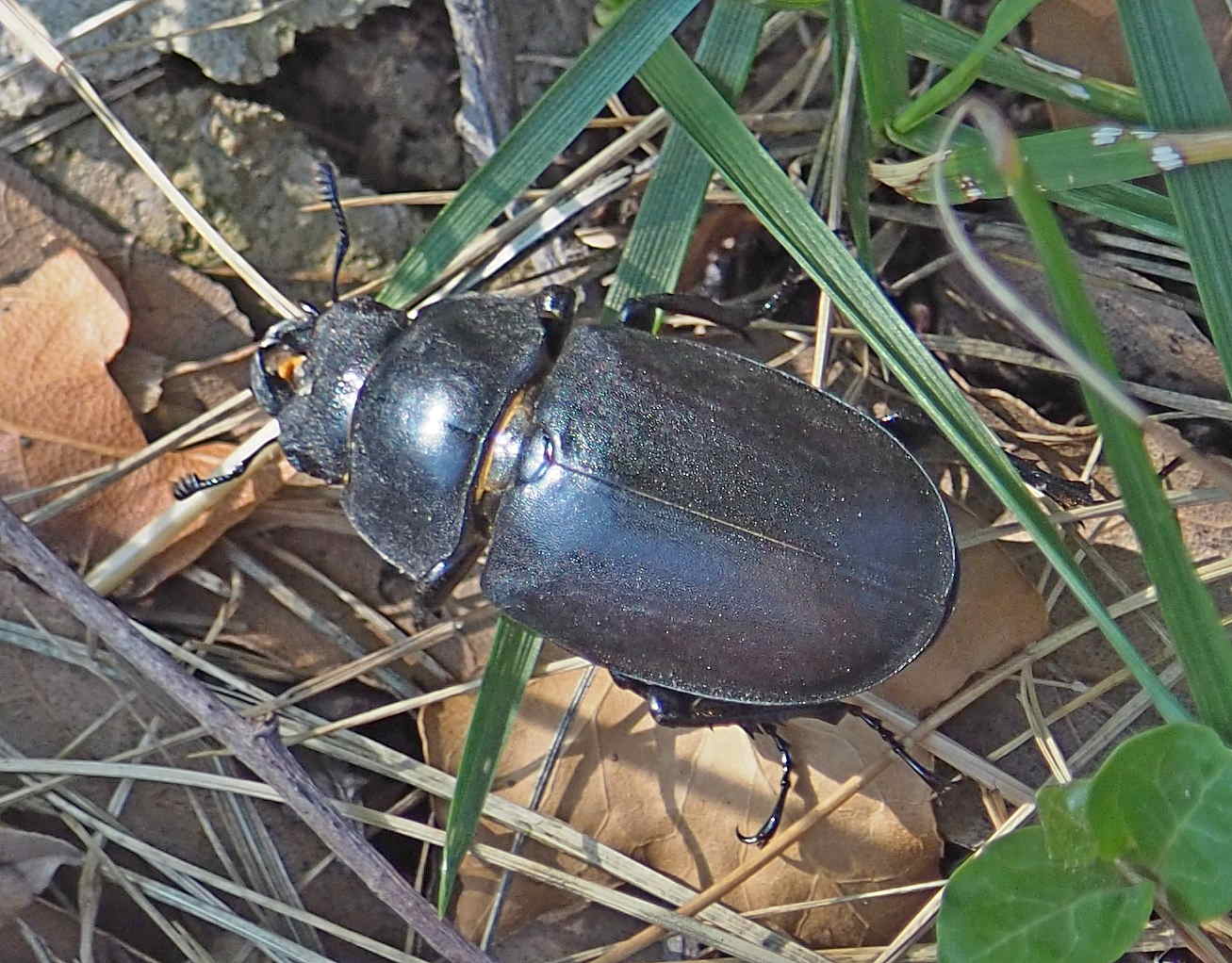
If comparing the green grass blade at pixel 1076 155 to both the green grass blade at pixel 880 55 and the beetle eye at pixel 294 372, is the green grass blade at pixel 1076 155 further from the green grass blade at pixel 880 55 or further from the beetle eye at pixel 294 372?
the beetle eye at pixel 294 372

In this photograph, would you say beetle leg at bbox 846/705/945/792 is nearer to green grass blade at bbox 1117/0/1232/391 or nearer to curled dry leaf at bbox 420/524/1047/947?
curled dry leaf at bbox 420/524/1047/947

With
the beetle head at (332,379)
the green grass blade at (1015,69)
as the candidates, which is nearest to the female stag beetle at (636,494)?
the beetle head at (332,379)

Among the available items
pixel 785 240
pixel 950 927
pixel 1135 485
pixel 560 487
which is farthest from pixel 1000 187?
pixel 950 927

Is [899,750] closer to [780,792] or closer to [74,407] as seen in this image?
[780,792]

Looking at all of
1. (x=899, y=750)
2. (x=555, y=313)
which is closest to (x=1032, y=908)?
(x=899, y=750)

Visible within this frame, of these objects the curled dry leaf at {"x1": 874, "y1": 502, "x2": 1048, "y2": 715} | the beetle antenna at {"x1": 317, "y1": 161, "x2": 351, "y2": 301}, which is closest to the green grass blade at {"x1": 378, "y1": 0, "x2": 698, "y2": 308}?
the beetle antenna at {"x1": 317, "y1": 161, "x2": 351, "y2": 301}
